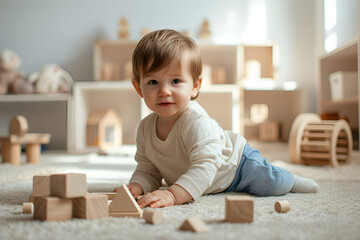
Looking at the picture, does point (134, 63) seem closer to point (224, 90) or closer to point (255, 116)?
point (224, 90)

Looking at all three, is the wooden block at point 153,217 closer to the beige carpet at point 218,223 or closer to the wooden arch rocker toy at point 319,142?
the beige carpet at point 218,223

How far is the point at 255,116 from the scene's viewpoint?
2.93 metres

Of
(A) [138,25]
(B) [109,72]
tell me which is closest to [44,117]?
(B) [109,72]

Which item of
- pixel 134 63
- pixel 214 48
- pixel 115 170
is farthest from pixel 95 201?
pixel 214 48

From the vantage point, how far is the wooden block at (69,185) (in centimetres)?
58

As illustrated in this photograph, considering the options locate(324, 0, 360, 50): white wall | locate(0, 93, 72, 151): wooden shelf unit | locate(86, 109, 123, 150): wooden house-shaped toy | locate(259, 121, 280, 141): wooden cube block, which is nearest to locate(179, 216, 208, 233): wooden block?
locate(324, 0, 360, 50): white wall

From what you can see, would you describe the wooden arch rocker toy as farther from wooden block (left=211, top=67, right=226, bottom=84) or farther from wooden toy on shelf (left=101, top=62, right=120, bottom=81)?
wooden toy on shelf (left=101, top=62, right=120, bottom=81)

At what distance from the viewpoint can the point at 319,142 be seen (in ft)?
5.24

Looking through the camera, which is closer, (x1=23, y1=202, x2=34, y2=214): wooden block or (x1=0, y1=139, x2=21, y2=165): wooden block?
(x1=23, y1=202, x2=34, y2=214): wooden block

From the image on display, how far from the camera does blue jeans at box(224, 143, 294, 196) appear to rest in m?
0.89

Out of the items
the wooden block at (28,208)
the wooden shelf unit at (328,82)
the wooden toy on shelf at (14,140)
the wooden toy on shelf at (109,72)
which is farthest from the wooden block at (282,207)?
the wooden toy on shelf at (109,72)

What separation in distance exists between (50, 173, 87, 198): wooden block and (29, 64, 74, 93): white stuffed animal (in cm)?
208

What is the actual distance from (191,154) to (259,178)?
19 cm

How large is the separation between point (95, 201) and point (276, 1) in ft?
8.70
